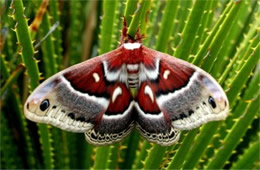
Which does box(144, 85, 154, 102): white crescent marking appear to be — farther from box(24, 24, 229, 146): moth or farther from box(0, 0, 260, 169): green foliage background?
box(0, 0, 260, 169): green foliage background

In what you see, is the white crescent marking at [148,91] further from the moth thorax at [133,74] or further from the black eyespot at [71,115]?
the black eyespot at [71,115]

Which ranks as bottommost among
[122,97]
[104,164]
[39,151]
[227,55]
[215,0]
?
[39,151]

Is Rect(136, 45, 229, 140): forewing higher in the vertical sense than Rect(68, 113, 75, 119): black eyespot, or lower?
higher

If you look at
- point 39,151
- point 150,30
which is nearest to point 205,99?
point 150,30

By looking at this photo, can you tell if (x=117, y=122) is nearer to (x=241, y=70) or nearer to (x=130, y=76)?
(x=130, y=76)

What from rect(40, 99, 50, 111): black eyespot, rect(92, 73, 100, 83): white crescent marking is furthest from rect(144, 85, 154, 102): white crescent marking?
rect(40, 99, 50, 111): black eyespot
